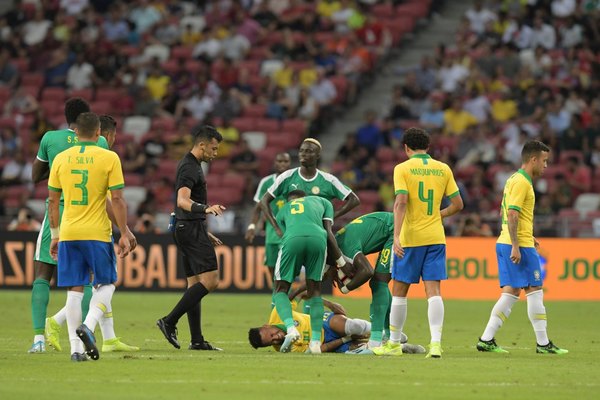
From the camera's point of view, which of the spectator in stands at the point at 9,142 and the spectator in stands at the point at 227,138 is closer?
the spectator in stands at the point at 227,138

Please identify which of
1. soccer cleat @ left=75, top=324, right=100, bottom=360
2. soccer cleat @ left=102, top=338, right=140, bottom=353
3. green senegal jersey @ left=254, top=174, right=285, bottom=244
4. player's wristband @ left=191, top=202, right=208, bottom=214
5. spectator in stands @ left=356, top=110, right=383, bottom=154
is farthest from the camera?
spectator in stands @ left=356, top=110, right=383, bottom=154

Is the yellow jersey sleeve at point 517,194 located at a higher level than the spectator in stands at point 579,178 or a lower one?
lower

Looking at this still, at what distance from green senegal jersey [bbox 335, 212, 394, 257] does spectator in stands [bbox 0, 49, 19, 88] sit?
2226 centimetres

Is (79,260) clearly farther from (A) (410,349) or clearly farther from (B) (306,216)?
(A) (410,349)

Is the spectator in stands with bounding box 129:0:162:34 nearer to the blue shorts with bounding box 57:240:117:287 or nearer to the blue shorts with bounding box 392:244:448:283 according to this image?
the blue shorts with bounding box 392:244:448:283

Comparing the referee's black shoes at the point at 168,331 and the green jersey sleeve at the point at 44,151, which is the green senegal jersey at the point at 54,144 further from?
the referee's black shoes at the point at 168,331

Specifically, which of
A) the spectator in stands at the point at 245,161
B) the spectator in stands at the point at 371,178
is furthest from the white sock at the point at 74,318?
the spectator in stands at the point at 245,161

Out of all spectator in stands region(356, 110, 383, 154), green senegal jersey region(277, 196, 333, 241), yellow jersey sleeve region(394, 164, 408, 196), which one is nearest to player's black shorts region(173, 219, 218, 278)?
green senegal jersey region(277, 196, 333, 241)

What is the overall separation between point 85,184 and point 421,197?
342cm

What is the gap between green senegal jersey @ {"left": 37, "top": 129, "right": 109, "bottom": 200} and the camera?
1333 centimetres

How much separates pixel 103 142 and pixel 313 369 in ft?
11.4

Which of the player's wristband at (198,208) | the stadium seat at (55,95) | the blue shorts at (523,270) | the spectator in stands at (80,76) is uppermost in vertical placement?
the spectator in stands at (80,76)

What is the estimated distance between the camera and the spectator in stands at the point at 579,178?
2703 cm

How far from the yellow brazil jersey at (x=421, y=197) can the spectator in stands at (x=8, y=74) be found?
2353 cm
